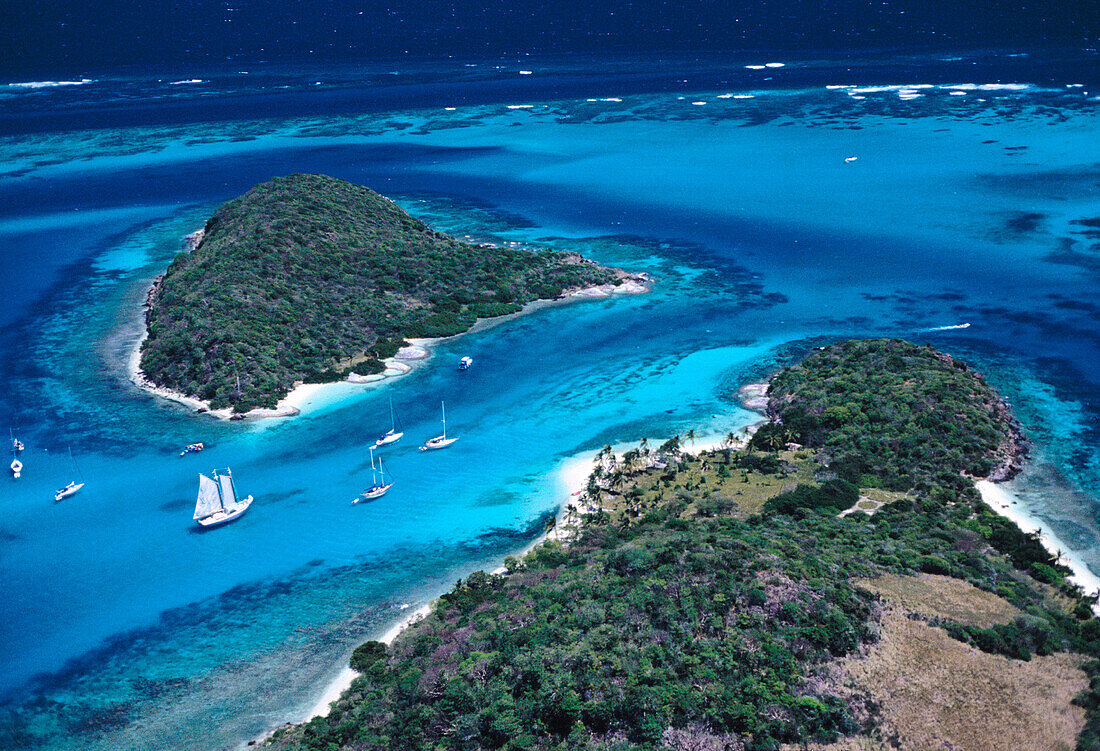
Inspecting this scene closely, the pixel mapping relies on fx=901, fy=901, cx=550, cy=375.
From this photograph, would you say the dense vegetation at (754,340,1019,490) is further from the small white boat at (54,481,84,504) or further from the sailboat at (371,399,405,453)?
the small white boat at (54,481,84,504)

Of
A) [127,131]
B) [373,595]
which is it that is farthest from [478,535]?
[127,131]

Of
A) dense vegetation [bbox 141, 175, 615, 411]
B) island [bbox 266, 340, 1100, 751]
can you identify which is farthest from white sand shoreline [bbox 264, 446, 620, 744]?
dense vegetation [bbox 141, 175, 615, 411]

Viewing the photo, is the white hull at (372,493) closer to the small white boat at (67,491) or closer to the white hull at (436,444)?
the white hull at (436,444)

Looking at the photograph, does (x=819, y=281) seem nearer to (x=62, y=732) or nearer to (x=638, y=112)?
(x=62, y=732)

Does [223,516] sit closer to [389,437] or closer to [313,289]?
[389,437]

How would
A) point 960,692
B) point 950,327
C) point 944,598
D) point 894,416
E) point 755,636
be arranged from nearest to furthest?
point 960,692
point 755,636
point 944,598
point 894,416
point 950,327

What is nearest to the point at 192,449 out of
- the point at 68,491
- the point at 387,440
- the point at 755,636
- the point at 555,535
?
the point at 68,491

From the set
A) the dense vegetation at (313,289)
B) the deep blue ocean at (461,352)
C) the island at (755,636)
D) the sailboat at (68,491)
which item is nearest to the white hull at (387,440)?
the deep blue ocean at (461,352)
